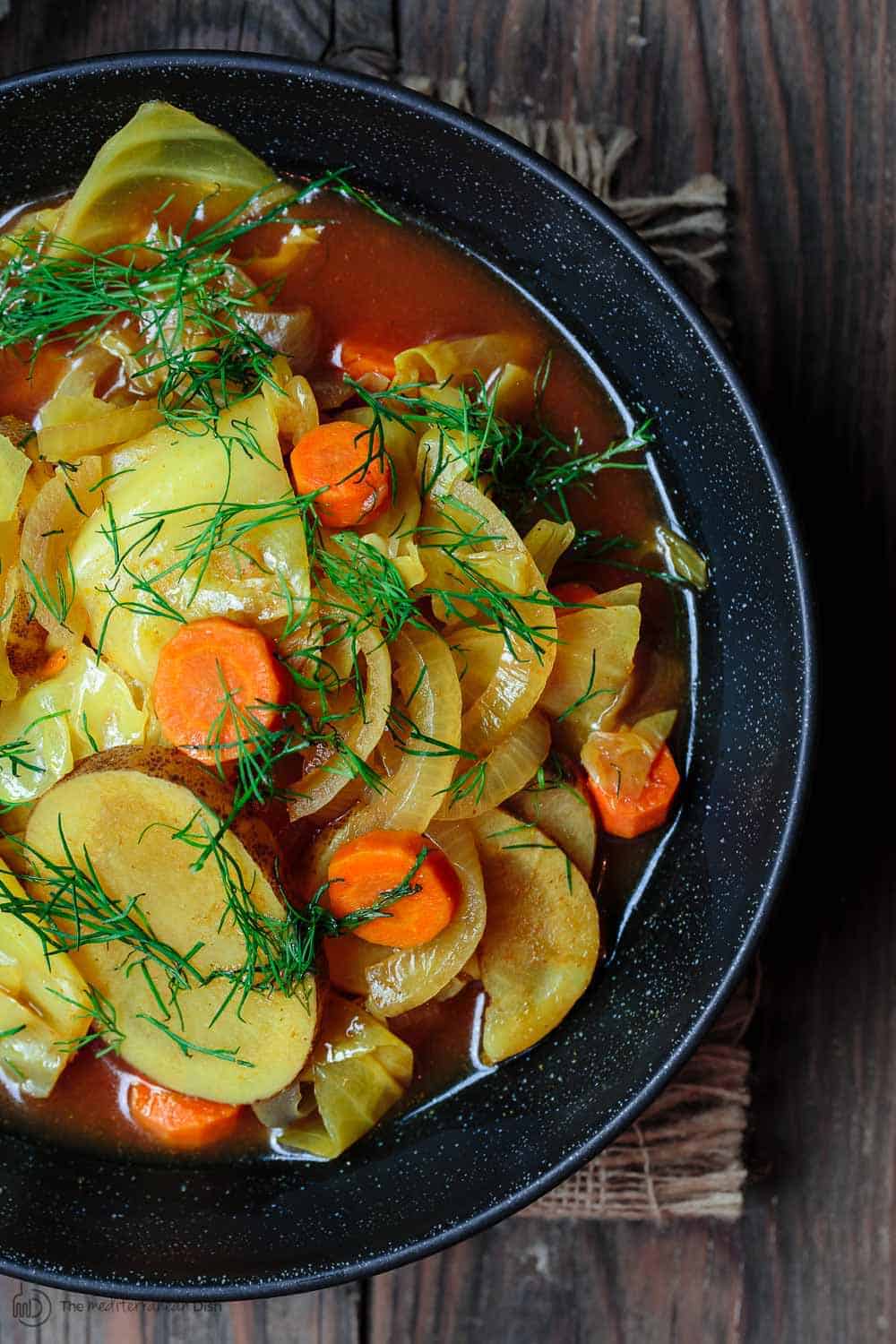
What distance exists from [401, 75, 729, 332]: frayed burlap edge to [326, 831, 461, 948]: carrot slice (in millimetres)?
1430

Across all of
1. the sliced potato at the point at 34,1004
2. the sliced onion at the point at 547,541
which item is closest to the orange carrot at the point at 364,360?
the sliced onion at the point at 547,541

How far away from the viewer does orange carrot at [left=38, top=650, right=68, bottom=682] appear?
8.02 feet

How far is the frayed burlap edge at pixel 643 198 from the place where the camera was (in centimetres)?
286

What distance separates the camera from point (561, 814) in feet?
8.54

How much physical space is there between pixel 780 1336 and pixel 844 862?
46.3 inches

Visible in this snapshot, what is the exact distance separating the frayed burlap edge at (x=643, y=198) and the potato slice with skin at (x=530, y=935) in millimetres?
1319

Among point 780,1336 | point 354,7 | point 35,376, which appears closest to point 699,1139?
point 780,1336

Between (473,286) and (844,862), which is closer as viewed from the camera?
(473,286)

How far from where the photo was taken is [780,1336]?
3.03 m

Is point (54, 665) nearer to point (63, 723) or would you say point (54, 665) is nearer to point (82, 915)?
point (63, 723)

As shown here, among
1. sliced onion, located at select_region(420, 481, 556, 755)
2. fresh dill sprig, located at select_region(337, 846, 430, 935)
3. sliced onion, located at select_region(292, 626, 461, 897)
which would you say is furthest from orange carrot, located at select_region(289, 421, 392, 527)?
fresh dill sprig, located at select_region(337, 846, 430, 935)

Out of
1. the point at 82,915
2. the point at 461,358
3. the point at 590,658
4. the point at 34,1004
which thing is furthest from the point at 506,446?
the point at 34,1004

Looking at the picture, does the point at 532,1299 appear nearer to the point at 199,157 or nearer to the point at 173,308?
the point at 173,308

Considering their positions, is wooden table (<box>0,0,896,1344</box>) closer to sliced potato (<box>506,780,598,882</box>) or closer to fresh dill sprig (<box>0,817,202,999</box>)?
sliced potato (<box>506,780,598,882</box>)
